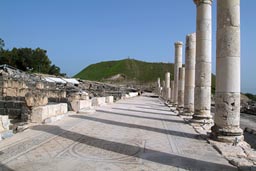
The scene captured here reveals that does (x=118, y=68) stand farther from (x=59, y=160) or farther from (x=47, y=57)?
(x=59, y=160)

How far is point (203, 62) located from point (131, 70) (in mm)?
120606

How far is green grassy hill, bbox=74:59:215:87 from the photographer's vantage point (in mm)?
123812

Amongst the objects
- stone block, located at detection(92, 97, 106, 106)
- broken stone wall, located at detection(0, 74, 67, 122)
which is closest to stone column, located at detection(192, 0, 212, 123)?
broken stone wall, located at detection(0, 74, 67, 122)

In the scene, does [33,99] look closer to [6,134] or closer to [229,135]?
[6,134]

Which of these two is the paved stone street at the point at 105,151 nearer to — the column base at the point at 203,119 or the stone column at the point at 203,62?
the column base at the point at 203,119

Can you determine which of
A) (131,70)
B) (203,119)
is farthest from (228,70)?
(131,70)

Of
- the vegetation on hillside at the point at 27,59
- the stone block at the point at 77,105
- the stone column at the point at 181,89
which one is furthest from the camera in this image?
the vegetation on hillside at the point at 27,59

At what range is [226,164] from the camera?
5.60 m

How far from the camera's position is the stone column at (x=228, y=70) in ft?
26.3

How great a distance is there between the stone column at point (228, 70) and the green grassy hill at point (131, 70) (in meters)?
110

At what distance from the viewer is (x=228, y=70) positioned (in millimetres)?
8031

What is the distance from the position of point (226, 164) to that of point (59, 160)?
3.19 meters

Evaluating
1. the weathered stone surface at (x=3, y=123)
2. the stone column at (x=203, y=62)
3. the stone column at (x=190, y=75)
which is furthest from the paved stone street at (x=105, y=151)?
the stone column at (x=190, y=75)

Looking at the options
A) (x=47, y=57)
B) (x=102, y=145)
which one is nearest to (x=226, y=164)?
(x=102, y=145)
